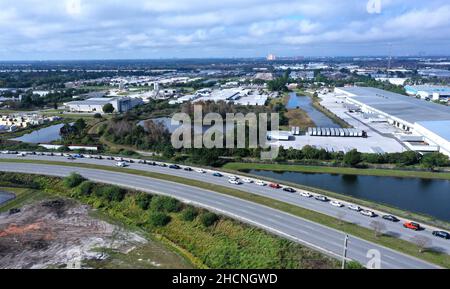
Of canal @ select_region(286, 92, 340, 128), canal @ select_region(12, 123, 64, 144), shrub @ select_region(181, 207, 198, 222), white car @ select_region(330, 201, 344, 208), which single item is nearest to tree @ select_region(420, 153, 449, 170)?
white car @ select_region(330, 201, 344, 208)

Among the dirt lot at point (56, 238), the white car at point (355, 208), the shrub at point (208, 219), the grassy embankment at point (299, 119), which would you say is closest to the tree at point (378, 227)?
the white car at point (355, 208)

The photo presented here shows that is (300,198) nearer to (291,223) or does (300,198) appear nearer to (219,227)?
(291,223)

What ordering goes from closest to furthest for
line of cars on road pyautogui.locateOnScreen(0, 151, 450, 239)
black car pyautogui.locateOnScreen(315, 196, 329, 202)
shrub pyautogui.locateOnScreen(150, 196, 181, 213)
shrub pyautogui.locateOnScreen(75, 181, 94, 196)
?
line of cars on road pyautogui.locateOnScreen(0, 151, 450, 239) → shrub pyautogui.locateOnScreen(150, 196, 181, 213) → black car pyautogui.locateOnScreen(315, 196, 329, 202) → shrub pyautogui.locateOnScreen(75, 181, 94, 196)

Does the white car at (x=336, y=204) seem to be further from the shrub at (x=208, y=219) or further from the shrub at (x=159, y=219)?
the shrub at (x=159, y=219)

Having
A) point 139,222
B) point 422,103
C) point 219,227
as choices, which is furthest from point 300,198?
point 422,103

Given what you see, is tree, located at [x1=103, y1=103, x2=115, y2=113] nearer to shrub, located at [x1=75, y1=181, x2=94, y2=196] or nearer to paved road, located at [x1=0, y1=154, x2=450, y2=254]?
paved road, located at [x1=0, y1=154, x2=450, y2=254]
